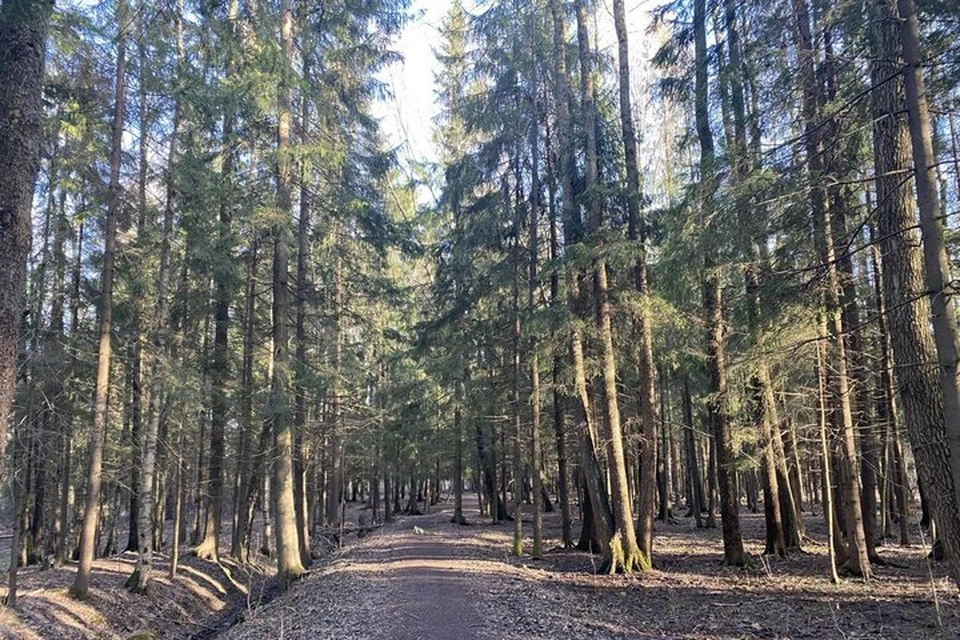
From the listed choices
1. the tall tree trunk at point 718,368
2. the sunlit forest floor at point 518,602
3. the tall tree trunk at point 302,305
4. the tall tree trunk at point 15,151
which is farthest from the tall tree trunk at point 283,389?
the tall tree trunk at point 718,368

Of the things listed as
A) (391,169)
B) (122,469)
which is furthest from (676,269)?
(122,469)

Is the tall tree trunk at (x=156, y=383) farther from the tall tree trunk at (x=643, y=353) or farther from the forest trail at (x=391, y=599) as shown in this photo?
the tall tree trunk at (x=643, y=353)

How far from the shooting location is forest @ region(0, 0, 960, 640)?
663 cm

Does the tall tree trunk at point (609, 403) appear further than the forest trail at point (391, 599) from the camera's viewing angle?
Yes

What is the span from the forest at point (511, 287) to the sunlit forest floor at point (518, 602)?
102 mm

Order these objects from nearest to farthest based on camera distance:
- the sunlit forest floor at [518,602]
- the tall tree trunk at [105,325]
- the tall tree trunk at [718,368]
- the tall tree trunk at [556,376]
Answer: the sunlit forest floor at [518,602], the tall tree trunk at [105,325], the tall tree trunk at [718,368], the tall tree trunk at [556,376]

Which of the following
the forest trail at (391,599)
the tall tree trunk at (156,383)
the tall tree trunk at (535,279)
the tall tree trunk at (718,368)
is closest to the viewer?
the forest trail at (391,599)

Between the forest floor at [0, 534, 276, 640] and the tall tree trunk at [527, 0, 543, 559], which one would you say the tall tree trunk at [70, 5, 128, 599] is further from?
the tall tree trunk at [527, 0, 543, 559]

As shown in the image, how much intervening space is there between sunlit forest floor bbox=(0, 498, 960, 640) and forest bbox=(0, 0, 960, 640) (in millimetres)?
102

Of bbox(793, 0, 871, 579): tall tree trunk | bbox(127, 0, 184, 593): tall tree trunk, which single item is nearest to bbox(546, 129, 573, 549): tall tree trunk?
bbox(793, 0, 871, 579): tall tree trunk

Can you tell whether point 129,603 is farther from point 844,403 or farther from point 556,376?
point 844,403

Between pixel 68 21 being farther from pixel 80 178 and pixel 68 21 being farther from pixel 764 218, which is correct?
pixel 764 218

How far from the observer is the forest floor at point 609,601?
810 cm

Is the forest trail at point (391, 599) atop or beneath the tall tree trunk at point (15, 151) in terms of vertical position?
beneath
